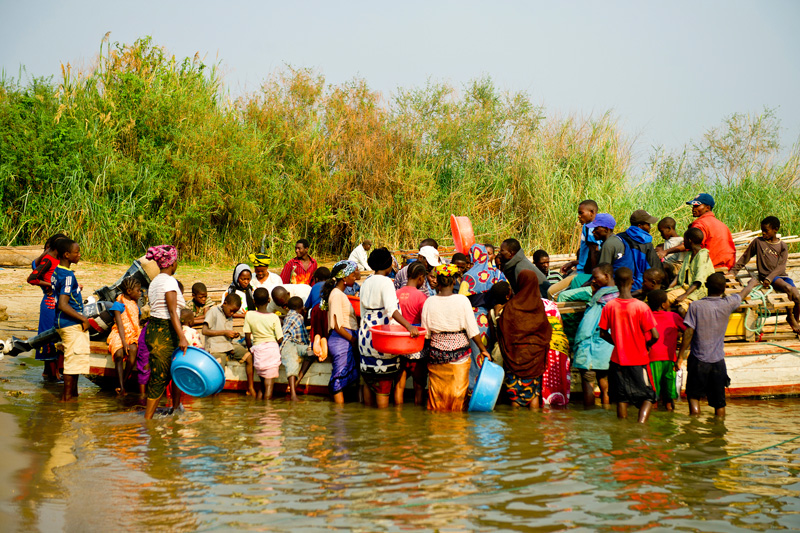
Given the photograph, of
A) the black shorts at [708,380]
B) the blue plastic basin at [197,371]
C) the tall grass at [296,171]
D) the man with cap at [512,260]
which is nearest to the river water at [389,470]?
the black shorts at [708,380]

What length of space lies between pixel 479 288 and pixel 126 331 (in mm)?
4166

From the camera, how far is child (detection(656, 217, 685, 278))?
30.1 feet

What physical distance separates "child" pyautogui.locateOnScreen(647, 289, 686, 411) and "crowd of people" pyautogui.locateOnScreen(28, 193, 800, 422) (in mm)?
15

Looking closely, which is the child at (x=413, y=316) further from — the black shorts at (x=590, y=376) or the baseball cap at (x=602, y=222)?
the baseball cap at (x=602, y=222)

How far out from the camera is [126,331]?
8.59 meters

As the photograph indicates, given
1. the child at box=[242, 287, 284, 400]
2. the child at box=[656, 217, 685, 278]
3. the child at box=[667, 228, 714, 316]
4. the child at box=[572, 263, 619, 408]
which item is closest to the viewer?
the child at box=[572, 263, 619, 408]

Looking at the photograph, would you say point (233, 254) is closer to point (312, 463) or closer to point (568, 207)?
point (568, 207)

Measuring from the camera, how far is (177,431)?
692cm

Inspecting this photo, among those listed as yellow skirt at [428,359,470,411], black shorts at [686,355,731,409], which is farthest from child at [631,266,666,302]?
yellow skirt at [428,359,470,411]

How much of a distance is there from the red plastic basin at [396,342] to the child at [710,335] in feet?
8.53

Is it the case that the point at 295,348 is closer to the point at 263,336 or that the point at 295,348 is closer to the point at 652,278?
the point at 263,336

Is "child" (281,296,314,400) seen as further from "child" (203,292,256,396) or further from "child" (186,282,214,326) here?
"child" (186,282,214,326)

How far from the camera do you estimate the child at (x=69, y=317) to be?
312 inches

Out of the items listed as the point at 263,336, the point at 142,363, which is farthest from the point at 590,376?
the point at 142,363
